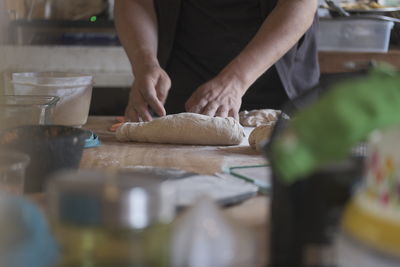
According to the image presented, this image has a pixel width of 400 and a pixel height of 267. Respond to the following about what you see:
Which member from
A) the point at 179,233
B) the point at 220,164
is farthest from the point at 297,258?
the point at 220,164

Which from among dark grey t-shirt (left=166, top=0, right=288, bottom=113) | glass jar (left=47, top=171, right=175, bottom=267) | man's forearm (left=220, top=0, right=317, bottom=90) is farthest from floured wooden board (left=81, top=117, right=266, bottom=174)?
glass jar (left=47, top=171, right=175, bottom=267)

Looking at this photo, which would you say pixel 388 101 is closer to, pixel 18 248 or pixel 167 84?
pixel 18 248

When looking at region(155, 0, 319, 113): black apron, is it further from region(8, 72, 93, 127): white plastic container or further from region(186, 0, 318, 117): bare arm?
region(8, 72, 93, 127): white plastic container

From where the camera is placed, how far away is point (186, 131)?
1.37 meters

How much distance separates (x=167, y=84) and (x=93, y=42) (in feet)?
4.87

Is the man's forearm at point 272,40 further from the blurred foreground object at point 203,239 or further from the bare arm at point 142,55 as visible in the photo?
the blurred foreground object at point 203,239

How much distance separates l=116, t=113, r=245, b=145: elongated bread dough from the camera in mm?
1366

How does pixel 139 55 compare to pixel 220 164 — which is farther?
pixel 139 55

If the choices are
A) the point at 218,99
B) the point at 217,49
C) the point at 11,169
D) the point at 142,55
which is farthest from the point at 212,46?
the point at 11,169

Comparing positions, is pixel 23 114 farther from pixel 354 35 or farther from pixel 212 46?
pixel 354 35

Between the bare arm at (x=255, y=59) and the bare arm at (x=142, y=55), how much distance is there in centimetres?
10

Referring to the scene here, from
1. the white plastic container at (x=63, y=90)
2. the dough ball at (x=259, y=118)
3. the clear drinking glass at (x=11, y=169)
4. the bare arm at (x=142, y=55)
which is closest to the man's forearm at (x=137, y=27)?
the bare arm at (x=142, y=55)

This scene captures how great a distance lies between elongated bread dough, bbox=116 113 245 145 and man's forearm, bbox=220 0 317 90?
26 cm

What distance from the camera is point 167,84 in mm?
1644
